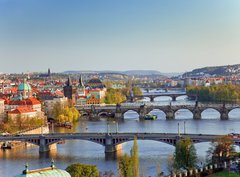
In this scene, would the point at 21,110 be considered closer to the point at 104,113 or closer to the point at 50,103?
the point at 50,103

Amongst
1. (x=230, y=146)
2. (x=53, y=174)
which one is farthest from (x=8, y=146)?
(x=53, y=174)

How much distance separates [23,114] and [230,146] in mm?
26200

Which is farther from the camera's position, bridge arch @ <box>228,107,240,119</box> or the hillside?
the hillside

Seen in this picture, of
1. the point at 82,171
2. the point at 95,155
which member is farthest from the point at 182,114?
the point at 82,171

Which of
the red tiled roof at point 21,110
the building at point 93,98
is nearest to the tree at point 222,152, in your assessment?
the red tiled roof at point 21,110

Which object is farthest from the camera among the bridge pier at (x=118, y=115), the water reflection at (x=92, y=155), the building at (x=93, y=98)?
the building at (x=93, y=98)

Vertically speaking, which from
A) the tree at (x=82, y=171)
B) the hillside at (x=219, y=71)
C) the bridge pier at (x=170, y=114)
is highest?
the hillside at (x=219, y=71)

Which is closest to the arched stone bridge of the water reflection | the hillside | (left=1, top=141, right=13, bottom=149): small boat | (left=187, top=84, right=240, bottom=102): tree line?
the water reflection

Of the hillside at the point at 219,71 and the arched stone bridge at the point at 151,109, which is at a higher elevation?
the hillside at the point at 219,71

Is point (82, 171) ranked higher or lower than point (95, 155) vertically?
higher

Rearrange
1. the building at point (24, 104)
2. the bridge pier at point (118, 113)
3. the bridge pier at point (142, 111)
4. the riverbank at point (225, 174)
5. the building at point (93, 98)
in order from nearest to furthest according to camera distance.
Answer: the riverbank at point (225, 174), the building at point (24, 104), the bridge pier at point (142, 111), the bridge pier at point (118, 113), the building at point (93, 98)

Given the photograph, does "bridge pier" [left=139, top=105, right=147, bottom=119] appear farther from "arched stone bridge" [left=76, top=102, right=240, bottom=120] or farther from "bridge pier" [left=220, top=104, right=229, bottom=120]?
"bridge pier" [left=220, top=104, right=229, bottom=120]

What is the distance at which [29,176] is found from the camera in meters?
11.6

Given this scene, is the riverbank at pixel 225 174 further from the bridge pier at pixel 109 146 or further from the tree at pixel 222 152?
the bridge pier at pixel 109 146
